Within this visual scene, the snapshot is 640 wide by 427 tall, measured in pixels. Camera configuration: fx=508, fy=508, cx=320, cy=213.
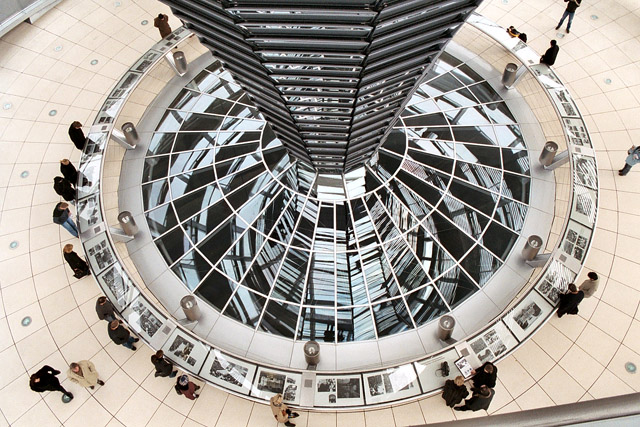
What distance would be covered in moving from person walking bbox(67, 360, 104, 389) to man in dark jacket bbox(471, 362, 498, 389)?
32.4 ft

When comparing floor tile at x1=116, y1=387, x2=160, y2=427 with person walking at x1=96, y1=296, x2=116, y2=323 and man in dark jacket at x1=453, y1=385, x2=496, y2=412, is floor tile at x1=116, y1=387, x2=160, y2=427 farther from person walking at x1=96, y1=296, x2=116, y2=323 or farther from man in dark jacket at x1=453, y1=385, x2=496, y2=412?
man in dark jacket at x1=453, y1=385, x2=496, y2=412

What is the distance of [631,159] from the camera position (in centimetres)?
1678

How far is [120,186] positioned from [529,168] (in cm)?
1433

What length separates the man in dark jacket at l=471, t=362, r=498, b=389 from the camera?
488 inches

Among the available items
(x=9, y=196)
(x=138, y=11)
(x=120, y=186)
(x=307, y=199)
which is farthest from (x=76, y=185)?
(x=138, y=11)

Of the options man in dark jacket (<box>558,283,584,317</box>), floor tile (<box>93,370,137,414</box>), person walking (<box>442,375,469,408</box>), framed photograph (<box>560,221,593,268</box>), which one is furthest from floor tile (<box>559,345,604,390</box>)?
floor tile (<box>93,370,137,414</box>)

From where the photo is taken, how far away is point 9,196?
1788 centimetres

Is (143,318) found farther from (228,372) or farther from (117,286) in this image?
(228,372)

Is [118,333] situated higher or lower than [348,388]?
lower

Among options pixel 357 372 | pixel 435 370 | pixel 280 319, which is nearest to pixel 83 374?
pixel 280 319

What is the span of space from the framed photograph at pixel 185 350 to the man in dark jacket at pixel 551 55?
623 inches

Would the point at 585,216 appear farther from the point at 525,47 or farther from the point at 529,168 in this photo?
the point at 525,47

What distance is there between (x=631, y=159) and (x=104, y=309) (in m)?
17.1

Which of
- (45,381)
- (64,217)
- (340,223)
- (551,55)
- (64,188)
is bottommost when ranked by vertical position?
(45,381)
